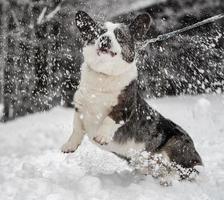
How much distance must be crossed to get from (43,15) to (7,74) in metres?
1.68

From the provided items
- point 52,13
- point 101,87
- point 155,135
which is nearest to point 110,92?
point 101,87

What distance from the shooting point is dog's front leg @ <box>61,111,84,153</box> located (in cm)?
503

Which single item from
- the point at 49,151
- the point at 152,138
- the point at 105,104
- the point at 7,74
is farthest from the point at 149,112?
the point at 7,74

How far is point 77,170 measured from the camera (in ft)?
17.7

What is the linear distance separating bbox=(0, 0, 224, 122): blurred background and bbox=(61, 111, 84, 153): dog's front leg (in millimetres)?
5857

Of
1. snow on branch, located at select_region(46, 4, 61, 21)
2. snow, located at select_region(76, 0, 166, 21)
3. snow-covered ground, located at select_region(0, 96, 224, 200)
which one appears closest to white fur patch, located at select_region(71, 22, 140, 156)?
snow-covered ground, located at select_region(0, 96, 224, 200)

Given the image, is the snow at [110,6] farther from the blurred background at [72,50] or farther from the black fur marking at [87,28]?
the black fur marking at [87,28]

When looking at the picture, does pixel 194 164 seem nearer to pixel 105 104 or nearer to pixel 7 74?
pixel 105 104

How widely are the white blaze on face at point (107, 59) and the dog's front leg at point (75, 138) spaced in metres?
0.54

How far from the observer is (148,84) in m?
11.5

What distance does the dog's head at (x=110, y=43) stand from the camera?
480 cm

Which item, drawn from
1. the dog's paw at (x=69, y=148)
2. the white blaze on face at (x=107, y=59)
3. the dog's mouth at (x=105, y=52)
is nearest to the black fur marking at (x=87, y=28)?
the white blaze on face at (x=107, y=59)

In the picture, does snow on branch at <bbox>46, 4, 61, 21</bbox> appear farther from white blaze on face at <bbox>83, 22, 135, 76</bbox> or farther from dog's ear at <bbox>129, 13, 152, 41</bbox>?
white blaze on face at <bbox>83, 22, 135, 76</bbox>

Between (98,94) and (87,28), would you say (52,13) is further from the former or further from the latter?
(98,94)
